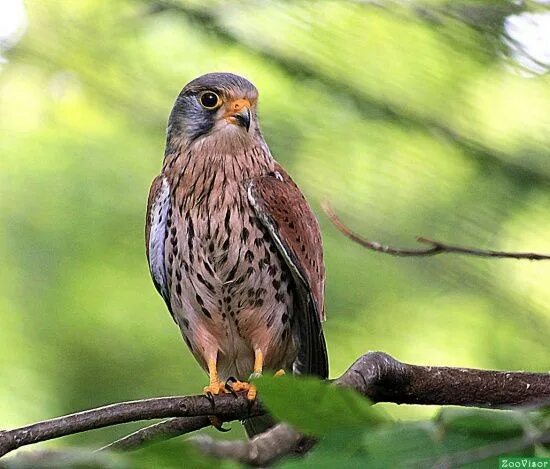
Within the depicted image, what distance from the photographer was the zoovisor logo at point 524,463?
0.84 meters

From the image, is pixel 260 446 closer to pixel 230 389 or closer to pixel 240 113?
pixel 230 389

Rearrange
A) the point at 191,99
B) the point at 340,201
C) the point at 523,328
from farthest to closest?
the point at 191,99 < the point at 340,201 < the point at 523,328

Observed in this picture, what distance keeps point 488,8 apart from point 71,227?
1.96 meters

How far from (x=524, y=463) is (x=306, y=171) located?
246 cm

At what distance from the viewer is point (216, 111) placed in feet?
10.8

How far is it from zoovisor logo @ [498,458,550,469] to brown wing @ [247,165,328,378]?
211 centimetres

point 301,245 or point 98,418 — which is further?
point 301,245

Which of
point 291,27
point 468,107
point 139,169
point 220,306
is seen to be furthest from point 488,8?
point 139,169

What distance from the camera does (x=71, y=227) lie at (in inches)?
152

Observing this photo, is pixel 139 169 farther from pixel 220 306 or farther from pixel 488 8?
pixel 488 8

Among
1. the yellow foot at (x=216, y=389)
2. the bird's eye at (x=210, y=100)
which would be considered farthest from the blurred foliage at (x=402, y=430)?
the bird's eye at (x=210, y=100)

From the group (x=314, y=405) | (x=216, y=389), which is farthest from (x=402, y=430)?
(x=216, y=389)

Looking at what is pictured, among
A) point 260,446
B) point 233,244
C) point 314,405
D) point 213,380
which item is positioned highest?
point 314,405

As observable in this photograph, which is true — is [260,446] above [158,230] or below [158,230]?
above
